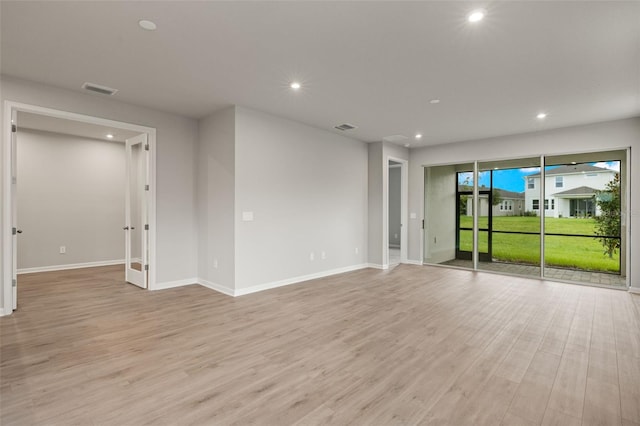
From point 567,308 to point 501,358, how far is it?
2.31 m

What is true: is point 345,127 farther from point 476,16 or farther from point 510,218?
point 510,218

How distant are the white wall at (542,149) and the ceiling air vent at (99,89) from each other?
6.38m

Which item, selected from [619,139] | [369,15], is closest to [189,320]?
[369,15]

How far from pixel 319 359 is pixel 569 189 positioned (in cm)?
611

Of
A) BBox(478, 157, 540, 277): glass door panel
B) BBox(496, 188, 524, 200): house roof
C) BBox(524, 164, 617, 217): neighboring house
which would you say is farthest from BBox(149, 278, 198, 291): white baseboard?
BBox(524, 164, 617, 217): neighboring house

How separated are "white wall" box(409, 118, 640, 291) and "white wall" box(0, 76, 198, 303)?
17.0 ft

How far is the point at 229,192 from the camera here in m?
4.80

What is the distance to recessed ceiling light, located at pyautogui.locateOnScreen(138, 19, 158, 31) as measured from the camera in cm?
261

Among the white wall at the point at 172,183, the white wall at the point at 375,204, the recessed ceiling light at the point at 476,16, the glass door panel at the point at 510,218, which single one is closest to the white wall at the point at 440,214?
the glass door panel at the point at 510,218

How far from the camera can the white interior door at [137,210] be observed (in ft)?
16.6

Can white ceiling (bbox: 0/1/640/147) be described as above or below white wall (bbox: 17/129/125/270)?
above

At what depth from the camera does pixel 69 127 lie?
6078mm

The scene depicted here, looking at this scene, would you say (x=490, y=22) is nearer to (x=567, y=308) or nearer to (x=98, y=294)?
(x=567, y=308)

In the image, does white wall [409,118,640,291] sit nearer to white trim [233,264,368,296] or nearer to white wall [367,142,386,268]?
white wall [367,142,386,268]
